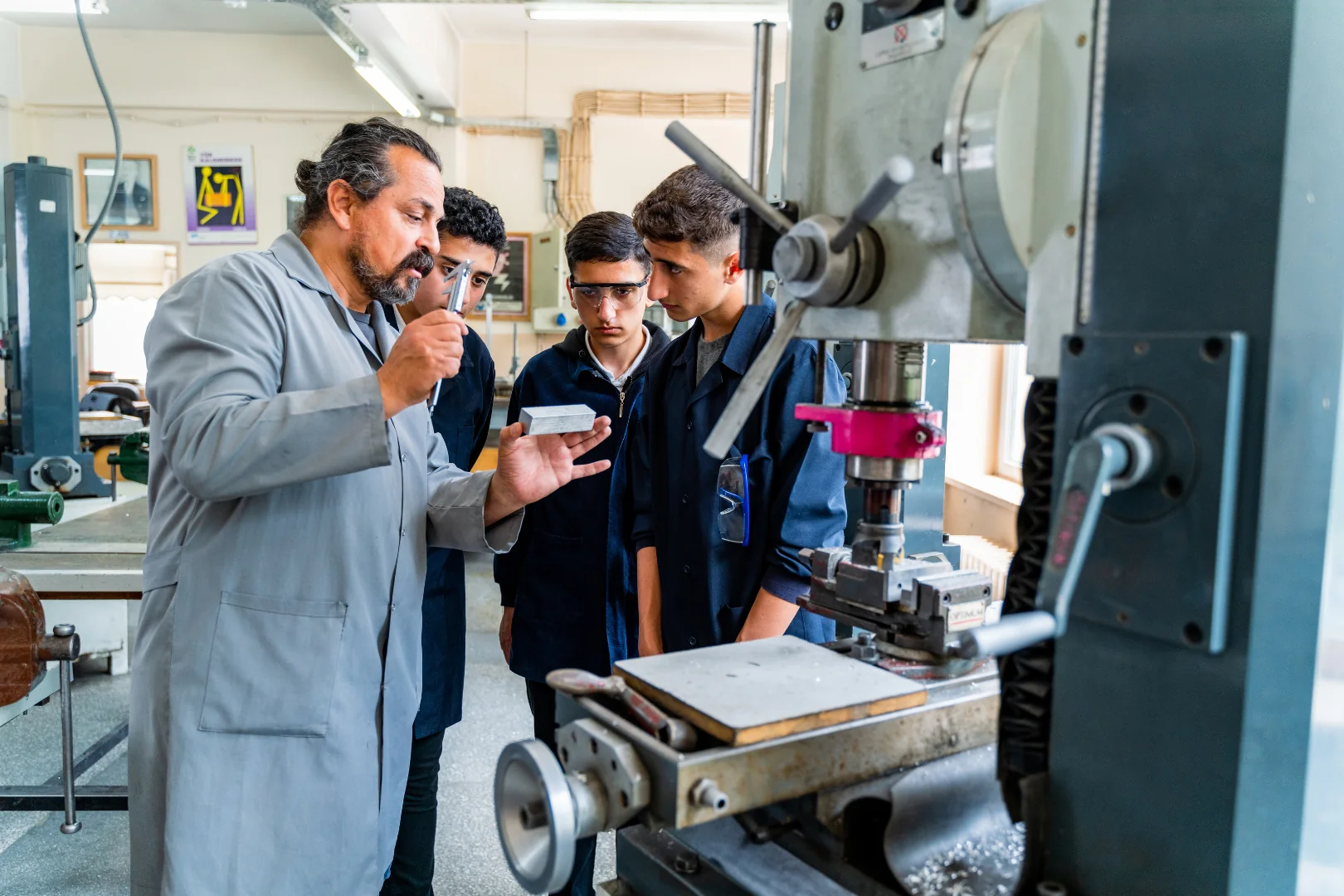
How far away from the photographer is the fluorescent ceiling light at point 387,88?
4391 millimetres

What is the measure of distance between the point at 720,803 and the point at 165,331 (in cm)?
92

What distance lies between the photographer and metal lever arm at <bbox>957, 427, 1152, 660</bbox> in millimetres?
504

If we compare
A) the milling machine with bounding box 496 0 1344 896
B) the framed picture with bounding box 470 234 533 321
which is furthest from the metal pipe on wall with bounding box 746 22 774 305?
the framed picture with bounding box 470 234 533 321

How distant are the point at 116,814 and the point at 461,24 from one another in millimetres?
4518

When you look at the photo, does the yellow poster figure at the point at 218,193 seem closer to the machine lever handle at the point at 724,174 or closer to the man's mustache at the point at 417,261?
the man's mustache at the point at 417,261

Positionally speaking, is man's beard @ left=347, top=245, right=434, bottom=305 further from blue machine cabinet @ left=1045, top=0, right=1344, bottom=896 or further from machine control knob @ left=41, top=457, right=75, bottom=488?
machine control knob @ left=41, top=457, right=75, bottom=488

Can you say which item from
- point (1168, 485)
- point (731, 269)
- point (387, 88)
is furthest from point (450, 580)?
point (387, 88)

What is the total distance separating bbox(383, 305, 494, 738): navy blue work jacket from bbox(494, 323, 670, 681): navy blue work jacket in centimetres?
11

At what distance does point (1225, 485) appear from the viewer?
0.49m

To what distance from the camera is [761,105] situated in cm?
81

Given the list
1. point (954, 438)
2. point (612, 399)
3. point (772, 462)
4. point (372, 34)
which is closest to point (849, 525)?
point (772, 462)

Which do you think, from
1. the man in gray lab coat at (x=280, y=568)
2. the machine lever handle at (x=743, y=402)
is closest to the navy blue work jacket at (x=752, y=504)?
the man in gray lab coat at (x=280, y=568)

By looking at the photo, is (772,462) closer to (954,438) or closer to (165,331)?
(165,331)

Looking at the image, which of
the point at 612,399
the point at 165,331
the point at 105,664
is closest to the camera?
the point at 165,331
